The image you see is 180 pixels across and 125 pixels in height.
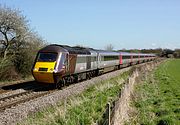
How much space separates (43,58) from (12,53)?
375 inches

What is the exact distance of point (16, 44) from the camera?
32.0 metres

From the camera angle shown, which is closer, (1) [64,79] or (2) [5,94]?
(2) [5,94]

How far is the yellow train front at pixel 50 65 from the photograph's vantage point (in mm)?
21703

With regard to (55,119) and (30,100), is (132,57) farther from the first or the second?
(55,119)

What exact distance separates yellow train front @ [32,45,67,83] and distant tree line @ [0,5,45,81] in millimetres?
7527

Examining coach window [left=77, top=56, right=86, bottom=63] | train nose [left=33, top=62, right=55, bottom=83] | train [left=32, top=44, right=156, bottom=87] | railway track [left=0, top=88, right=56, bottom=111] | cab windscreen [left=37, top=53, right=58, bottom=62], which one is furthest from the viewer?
coach window [left=77, top=56, right=86, bottom=63]

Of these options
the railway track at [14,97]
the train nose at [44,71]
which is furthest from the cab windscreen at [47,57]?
the railway track at [14,97]

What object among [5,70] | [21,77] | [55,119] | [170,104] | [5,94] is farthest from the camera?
[21,77]

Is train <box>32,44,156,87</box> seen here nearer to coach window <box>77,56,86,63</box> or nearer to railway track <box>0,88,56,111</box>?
coach window <box>77,56,86,63</box>

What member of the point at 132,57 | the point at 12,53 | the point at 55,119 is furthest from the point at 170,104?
the point at 132,57

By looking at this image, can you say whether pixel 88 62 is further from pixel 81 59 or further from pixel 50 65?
pixel 50 65

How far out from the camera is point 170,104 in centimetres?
1513

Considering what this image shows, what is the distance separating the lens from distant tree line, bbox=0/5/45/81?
3077cm

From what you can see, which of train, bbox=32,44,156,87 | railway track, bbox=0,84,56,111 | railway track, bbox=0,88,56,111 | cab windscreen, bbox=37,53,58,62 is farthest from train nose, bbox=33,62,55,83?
railway track, bbox=0,88,56,111
